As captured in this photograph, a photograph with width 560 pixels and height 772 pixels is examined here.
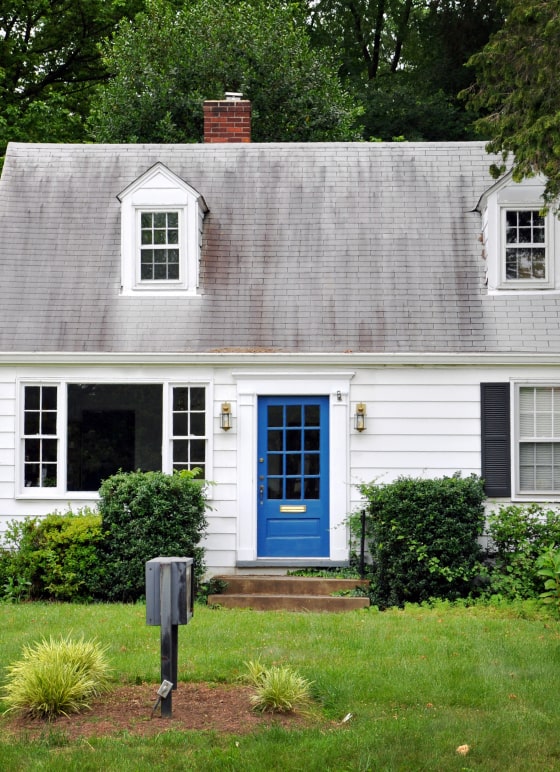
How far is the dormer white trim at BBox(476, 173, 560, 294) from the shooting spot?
13.6 meters

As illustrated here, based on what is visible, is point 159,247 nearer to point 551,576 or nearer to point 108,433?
point 108,433

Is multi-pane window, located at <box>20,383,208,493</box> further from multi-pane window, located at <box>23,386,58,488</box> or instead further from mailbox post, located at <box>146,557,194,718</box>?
mailbox post, located at <box>146,557,194,718</box>

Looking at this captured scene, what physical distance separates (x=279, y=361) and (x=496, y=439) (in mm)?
3104

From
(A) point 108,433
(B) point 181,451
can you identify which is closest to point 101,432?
(A) point 108,433

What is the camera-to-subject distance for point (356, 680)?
24.3 feet

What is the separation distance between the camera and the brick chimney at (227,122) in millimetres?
16281

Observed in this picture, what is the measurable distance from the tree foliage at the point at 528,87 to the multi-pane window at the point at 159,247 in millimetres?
5169

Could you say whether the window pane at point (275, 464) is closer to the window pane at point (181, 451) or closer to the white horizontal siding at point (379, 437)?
the white horizontal siding at point (379, 437)

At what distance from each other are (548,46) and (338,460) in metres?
5.88

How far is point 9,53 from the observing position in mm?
28000

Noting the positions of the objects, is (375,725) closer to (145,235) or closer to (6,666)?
(6,666)

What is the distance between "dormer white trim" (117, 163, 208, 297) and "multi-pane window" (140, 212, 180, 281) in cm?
4

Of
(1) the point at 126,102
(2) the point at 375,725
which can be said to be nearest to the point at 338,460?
(2) the point at 375,725

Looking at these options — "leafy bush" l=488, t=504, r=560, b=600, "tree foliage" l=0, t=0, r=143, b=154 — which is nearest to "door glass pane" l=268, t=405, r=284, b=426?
"leafy bush" l=488, t=504, r=560, b=600
